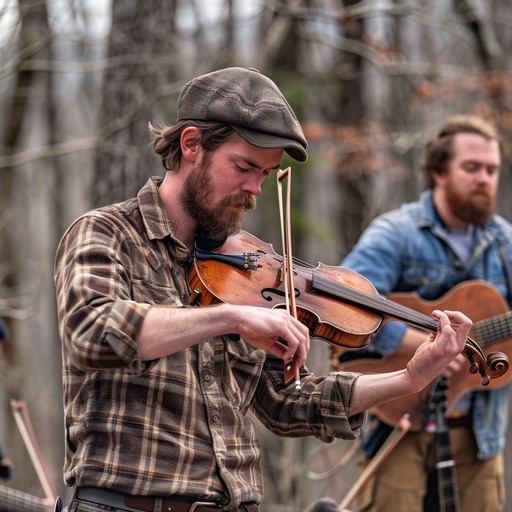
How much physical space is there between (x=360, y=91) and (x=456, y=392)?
234 inches

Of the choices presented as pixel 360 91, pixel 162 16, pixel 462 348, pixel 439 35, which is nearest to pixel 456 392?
pixel 462 348

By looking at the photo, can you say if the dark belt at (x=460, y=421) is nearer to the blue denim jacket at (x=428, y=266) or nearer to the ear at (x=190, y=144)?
the blue denim jacket at (x=428, y=266)

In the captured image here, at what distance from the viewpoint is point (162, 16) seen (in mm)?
6766

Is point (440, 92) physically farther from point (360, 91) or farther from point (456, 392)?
point (456, 392)

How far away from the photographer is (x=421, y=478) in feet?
14.3

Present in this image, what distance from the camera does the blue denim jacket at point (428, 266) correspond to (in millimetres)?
4332

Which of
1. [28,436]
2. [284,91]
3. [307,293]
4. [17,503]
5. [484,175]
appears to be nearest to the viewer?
[307,293]

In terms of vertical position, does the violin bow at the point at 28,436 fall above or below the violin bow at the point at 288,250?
below

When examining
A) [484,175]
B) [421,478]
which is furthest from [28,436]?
[484,175]

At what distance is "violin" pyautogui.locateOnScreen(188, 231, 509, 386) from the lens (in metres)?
2.65

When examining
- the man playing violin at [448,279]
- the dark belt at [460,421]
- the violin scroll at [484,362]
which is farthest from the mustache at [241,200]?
the dark belt at [460,421]

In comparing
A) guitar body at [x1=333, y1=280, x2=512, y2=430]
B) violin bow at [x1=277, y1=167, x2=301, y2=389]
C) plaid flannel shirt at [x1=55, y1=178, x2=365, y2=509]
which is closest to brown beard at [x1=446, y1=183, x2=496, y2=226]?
guitar body at [x1=333, y1=280, x2=512, y2=430]

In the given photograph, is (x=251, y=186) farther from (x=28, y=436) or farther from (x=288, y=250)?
(x=28, y=436)

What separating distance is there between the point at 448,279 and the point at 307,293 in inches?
71.0
